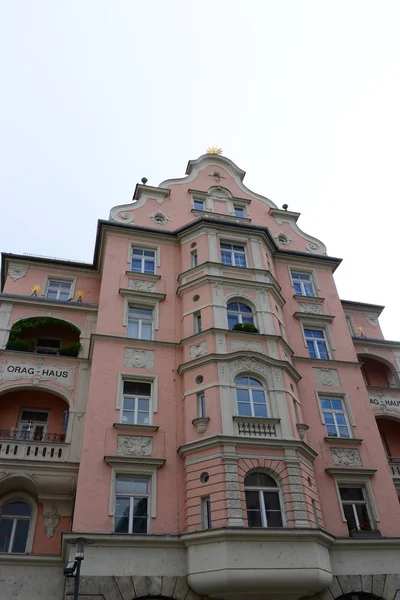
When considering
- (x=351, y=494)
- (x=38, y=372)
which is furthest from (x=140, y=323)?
(x=351, y=494)

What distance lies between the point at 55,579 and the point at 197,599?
16.0ft

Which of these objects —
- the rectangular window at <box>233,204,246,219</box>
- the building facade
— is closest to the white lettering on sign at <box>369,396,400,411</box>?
the building facade

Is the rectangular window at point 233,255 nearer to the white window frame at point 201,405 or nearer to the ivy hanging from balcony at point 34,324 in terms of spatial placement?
the white window frame at point 201,405

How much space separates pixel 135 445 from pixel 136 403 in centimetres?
187

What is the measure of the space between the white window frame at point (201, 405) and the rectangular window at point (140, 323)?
390cm

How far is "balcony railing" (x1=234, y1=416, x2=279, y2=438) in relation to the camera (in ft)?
59.8

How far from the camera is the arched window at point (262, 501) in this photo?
651 inches

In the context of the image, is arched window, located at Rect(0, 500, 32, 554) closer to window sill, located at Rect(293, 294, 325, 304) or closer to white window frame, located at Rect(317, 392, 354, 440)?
white window frame, located at Rect(317, 392, 354, 440)

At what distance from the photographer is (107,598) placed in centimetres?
1485

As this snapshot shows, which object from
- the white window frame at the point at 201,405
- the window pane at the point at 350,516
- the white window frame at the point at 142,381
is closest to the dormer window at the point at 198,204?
the white window frame at the point at 142,381

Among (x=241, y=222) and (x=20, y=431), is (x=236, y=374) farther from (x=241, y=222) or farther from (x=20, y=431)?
(x=241, y=222)

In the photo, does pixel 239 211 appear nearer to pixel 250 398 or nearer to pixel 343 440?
pixel 250 398

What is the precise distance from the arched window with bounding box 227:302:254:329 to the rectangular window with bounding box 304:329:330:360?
11.3 ft

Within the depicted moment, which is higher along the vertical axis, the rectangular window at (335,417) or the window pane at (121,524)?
the rectangular window at (335,417)
